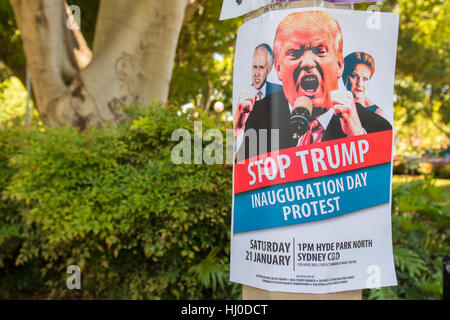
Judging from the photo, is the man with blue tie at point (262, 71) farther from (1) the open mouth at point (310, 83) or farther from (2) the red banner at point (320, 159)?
(2) the red banner at point (320, 159)

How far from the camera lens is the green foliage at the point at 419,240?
11.8ft

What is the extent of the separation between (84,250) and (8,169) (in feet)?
5.12

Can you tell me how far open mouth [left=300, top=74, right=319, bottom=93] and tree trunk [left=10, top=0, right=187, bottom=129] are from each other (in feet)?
12.2

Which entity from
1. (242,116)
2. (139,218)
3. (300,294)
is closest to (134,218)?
(139,218)

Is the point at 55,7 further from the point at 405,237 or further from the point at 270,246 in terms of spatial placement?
the point at 405,237

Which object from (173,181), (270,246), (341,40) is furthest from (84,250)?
(341,40)

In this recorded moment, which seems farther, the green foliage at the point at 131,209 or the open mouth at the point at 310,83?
the green foliage at the point at 131,209

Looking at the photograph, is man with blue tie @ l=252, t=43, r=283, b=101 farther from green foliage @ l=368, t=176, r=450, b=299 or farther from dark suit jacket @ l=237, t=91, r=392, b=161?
green foliage @ l=368, t=176, r=450, b=299

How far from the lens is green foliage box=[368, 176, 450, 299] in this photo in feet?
11.8

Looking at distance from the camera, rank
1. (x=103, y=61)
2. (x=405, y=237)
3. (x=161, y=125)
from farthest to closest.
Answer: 1. (x=103, y=61)
2. (x=405, y=237)
3. (x=161, y=125)

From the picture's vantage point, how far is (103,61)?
5.11m

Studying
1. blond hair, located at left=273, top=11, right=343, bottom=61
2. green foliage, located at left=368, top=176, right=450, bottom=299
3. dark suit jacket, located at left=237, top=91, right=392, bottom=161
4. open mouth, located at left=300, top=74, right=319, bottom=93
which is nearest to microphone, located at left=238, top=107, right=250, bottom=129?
dark suit jacket, located at left=237, top=91, right=392, bottom=161

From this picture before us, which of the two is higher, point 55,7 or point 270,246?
point 55,7

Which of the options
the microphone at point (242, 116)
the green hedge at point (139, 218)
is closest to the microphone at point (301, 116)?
the microphone at point (242, 116)
